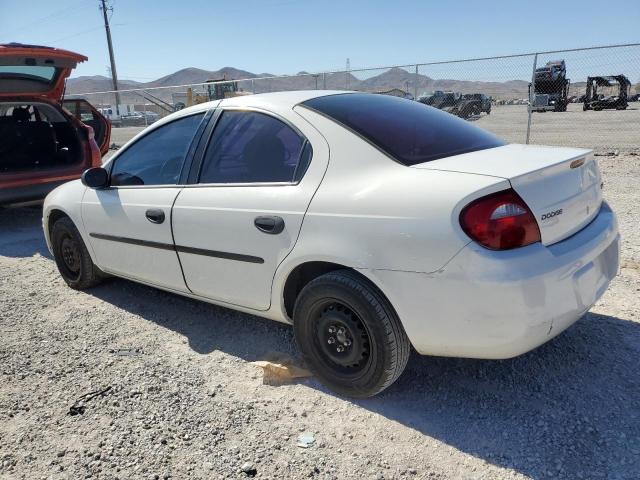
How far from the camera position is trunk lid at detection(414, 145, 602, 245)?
217 centimetres

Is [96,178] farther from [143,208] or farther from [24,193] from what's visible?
[24,193]

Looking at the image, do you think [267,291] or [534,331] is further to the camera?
[267,291]

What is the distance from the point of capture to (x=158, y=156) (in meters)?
3.56

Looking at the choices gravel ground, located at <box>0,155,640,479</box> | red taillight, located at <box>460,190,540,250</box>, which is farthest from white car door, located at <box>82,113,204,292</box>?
red taillight, located at <box>460,190,540,250</box>

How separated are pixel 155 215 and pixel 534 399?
2477mm

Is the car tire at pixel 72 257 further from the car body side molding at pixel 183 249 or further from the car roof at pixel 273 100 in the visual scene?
the car roof at pixel 273 100

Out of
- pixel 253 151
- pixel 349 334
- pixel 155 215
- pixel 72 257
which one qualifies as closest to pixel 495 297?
pixel 349 334

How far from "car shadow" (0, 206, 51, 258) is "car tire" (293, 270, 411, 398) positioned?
4182 mm

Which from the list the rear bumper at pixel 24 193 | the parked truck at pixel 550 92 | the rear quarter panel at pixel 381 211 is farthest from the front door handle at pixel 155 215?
the parked truck at pixel 550 92

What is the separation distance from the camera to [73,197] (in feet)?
13.4

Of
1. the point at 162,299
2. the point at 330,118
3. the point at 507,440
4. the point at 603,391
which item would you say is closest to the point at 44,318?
the point at 162,299

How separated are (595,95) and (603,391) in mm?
31756

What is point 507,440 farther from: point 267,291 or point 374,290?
point 267,291

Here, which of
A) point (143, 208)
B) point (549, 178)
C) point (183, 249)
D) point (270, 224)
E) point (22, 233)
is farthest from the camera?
point (22, 233)
